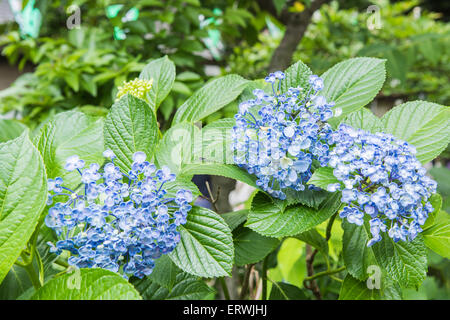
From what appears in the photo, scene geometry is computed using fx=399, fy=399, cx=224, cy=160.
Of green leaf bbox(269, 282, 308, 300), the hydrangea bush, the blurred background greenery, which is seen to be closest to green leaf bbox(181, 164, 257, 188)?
the hydrangea bush

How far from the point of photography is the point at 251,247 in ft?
2.14

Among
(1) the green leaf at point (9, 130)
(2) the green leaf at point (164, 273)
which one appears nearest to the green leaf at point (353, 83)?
(2) the green leaf at point (164, 273)

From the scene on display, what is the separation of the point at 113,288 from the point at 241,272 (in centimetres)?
86

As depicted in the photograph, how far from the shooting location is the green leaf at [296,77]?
60cm

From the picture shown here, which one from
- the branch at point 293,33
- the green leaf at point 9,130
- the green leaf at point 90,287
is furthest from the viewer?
the branch at point 293,33

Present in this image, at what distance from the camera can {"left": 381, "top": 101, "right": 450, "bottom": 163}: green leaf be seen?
56cm

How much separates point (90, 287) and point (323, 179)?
30 cm

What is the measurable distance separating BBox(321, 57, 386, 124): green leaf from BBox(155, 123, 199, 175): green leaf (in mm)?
211

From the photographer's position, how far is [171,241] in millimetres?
473

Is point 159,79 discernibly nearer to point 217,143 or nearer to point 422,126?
point 217,143

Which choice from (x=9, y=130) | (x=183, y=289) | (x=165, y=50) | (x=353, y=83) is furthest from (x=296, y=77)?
(x=165, y=50)

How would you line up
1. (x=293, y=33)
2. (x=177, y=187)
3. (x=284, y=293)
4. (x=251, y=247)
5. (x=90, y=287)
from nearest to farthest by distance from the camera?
(x=90, y=287) < (x=177, y=187) < (x=251, y=247) < (x=284, y=293) < (x=293, y=33)

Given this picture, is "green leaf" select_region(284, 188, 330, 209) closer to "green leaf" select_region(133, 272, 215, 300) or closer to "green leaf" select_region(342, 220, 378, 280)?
"green leaf" select_region(342, 220, 378, 280)

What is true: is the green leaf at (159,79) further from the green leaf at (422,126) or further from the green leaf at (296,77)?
the green leaf at (422,126)
